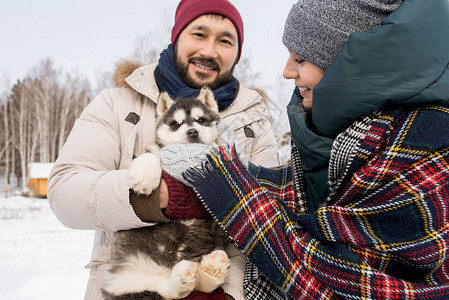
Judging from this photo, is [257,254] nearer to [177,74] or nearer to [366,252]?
[366,252]

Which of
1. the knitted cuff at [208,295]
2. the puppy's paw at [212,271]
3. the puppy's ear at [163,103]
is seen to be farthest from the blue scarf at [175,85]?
the knitted cuff at [208,295]

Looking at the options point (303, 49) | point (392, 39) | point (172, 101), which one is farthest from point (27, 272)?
point (392, 39)

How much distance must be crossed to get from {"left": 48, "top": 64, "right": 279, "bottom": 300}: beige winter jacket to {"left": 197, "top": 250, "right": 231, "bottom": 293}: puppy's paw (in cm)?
15

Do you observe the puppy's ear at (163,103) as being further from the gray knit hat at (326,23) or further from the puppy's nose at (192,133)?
the gray knit hat at (326,23)

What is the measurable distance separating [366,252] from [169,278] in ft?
4.01

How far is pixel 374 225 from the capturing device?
1.66 m

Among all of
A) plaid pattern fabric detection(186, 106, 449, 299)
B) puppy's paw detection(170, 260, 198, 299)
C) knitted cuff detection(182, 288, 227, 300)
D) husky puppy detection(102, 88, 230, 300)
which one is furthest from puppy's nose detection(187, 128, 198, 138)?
knitted cuff detection(182, 288, 227, 300)

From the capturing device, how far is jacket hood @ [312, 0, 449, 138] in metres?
1.59

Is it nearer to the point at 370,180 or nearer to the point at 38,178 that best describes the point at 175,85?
the point at 370,180

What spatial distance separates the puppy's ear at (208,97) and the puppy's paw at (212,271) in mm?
1432

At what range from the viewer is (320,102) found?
72.2 inches

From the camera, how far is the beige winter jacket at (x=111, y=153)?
79.4 inches

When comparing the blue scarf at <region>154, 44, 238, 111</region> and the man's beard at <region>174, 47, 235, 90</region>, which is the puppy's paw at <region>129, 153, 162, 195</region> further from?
the man's beard at <region>174, 47, 235, 90</region>

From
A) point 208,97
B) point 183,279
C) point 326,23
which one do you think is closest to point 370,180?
point 326,23
